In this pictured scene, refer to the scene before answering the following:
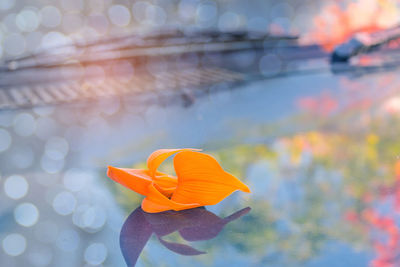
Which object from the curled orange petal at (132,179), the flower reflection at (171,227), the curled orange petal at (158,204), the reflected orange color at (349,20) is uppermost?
the reflected orange color at (349,20)

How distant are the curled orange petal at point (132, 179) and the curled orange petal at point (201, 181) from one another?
0.17ft

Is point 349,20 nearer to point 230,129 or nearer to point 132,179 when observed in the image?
point 230,129

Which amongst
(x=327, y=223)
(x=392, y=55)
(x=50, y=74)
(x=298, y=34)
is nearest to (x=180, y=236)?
(x=327, y=223)

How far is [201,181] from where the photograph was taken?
0.73 metres

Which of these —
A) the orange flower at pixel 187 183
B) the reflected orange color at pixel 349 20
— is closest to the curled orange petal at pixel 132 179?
the orange flower at pixel 187 183

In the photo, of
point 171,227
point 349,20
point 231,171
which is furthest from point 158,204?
point 349,20

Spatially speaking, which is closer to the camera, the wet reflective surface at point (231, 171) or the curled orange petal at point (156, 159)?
the wet reflective surface at point (231, 171)

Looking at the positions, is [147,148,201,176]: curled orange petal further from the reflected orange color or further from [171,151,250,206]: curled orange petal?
the reflected orange color

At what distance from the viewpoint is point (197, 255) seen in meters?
0.59

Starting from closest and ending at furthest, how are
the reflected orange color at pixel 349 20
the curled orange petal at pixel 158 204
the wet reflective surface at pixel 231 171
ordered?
1. the wet reflective surface at pixel 231 171
2. the curled orange petal at pixel 158 204
3. the reflected orange color at pixel 349 20

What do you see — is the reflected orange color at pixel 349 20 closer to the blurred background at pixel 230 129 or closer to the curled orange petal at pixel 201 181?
the blurred background at pixel 230 129

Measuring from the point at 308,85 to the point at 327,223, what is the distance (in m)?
0.90

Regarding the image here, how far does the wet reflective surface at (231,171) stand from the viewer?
0.60 m

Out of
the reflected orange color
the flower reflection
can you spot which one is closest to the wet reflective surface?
the flower reflection
